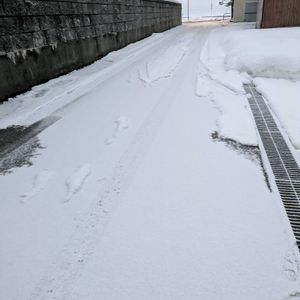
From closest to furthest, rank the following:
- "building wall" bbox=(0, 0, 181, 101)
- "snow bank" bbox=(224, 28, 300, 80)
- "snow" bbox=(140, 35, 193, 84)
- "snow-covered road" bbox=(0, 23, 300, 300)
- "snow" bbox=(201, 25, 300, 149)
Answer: "snow-covered road" bbox=(0, 23, 300, 300) → "snow" bbox=(201, 25, 300, 149) → "building wall" bbox=(0, 0, 181, 101) → "snow bank" bbox=(224, 28, 300, 80) → "snow" bbox=(140, 35, 193, 84)

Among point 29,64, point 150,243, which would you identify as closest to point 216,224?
point 150,243

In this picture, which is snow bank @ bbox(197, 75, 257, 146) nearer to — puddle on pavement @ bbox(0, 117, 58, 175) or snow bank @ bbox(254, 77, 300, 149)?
snow bank @ bbox(254, 77, 300, 149)

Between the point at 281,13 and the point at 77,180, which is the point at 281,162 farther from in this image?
the point at 281,13

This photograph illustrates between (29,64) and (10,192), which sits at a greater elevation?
(29,64)

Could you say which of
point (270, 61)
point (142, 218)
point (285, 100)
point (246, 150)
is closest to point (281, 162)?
point (246, 150)

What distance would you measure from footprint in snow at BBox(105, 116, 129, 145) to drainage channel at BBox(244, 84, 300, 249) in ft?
5.15

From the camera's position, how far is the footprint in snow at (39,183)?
2135mm

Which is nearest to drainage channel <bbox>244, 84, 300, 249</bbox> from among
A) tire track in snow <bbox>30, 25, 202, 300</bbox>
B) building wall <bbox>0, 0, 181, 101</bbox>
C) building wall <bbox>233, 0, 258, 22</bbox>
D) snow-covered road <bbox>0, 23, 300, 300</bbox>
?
snow-covered road <bbox>0, 23, 300, 300</bbox>

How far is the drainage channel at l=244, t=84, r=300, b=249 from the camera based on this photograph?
1893 millimetres

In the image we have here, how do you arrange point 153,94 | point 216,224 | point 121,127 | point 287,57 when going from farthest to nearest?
point 287,57, point 153,94, point 121,127, point 216,224

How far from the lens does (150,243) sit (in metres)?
1.63

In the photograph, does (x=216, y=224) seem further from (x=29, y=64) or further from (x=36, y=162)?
(x=29, y=64)

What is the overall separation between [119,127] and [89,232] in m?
1.71

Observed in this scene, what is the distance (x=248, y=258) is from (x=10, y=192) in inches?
72.9
